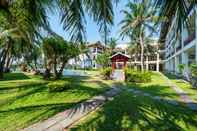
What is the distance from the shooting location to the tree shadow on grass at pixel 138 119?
7645 mm

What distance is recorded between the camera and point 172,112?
981cm

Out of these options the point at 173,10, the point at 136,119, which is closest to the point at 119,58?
A: the point at 136,119

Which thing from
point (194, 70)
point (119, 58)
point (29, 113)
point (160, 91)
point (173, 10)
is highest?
point (119, 58)

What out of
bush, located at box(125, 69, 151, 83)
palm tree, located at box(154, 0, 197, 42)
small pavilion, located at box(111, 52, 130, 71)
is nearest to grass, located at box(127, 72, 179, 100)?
bush, located at box(125, 69, 151, 83)

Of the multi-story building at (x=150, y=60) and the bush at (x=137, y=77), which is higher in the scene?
the multi-story building at (x=150, y=60)

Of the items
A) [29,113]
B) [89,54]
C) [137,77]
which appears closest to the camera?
[29,113]

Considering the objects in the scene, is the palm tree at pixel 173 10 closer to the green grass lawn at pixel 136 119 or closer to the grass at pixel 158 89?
the green grass lawn at pixel 136 119

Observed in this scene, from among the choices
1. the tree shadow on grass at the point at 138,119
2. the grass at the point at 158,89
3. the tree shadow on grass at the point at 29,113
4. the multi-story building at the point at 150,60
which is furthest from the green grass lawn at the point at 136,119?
the multi-story building at the point at 150,60

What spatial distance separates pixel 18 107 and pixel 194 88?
474 inches

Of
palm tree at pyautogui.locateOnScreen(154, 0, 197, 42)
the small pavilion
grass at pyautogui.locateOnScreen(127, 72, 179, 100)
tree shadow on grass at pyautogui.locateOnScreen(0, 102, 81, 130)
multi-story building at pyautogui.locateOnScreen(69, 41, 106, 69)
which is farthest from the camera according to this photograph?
the small pavilion

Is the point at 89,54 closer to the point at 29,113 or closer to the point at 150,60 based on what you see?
the point at 29,113

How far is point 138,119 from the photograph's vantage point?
820 centimetres

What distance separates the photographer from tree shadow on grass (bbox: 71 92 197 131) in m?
7.64

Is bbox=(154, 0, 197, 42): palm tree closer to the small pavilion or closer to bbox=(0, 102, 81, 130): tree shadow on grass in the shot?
bbox=(0, 102, 81, 130): tree shadow on grass
